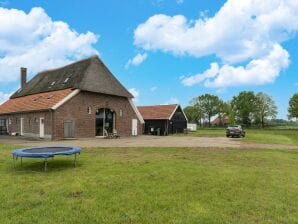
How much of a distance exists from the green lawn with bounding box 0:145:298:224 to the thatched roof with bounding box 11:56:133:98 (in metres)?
20.4

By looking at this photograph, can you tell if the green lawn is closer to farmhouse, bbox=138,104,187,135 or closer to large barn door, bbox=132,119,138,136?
large barn door, bbox=132,119,138,136

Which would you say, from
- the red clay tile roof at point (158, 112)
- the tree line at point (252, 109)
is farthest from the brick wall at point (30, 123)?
the tree line at point (252, 109)

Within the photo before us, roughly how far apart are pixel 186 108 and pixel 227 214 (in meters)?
102

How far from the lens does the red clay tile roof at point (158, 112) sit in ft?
147

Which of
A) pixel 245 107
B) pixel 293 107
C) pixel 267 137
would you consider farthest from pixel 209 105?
pixel 267 137

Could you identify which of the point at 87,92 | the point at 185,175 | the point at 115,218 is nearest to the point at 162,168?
the point at 185,175

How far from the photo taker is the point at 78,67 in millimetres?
33312

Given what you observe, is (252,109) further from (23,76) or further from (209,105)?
(23,76)

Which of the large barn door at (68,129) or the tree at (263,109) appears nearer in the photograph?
the large barn door at (68,129)

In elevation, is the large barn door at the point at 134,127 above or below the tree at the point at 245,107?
below

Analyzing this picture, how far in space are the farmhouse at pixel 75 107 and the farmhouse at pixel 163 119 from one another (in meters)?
7.51

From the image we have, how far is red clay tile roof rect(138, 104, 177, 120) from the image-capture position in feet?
147

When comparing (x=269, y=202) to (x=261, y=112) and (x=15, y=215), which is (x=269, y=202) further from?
(x=261, y=112)

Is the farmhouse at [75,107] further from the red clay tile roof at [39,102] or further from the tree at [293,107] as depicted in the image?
the tree at [293,107]
